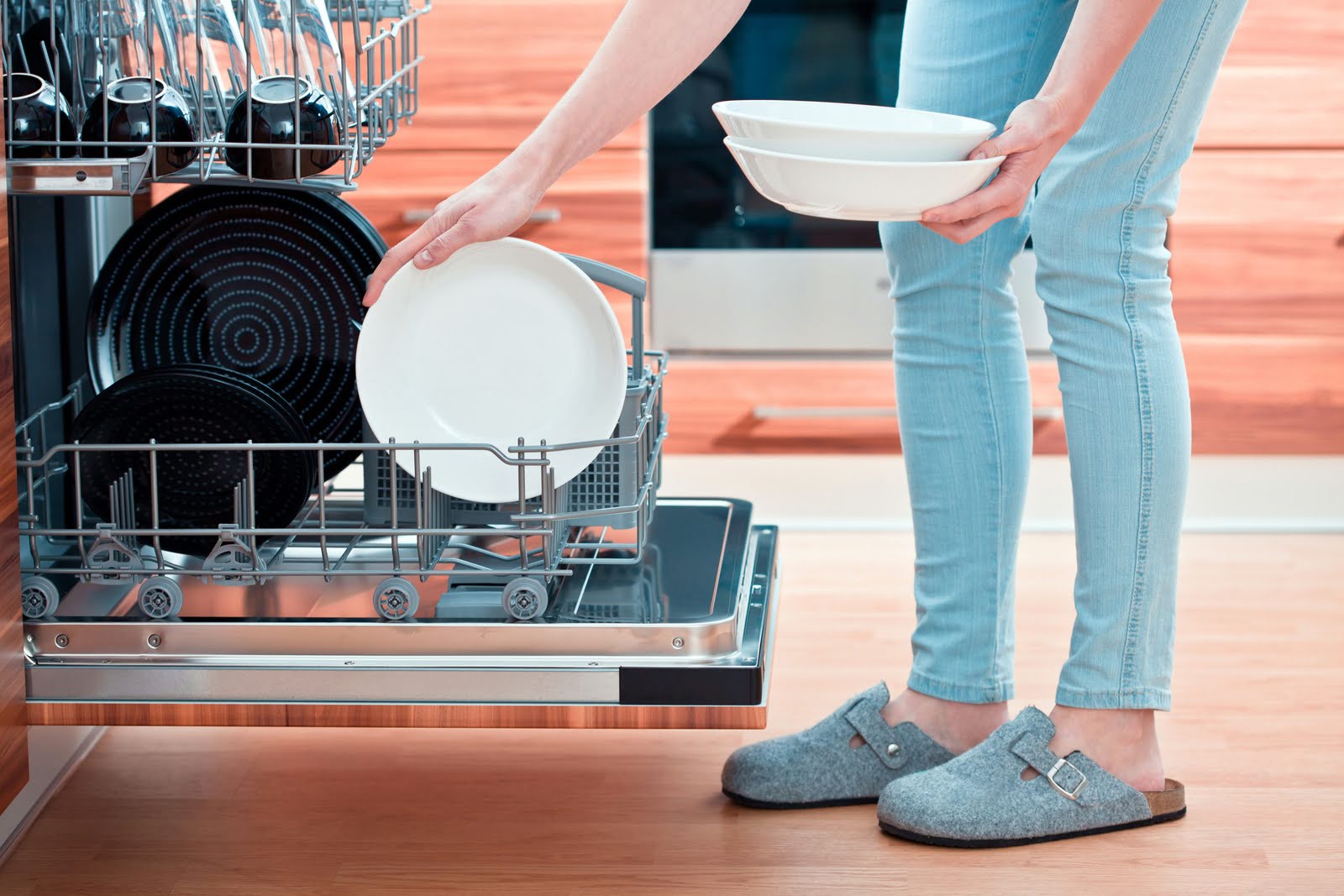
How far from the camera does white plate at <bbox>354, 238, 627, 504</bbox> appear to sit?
1.05 m

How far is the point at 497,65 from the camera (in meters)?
2.20

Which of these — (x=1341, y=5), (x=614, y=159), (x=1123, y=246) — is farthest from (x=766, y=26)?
(x=1123, y=246)

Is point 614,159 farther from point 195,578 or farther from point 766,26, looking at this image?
point 195,578

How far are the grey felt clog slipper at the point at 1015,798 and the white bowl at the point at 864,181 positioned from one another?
426 mm

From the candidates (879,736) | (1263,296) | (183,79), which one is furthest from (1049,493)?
(183,79)

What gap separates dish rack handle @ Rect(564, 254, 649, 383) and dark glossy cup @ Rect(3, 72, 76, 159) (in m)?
0.37

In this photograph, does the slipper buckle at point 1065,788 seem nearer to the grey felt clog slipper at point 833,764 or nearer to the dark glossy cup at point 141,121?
the grey felt clog slipper at point 833,764

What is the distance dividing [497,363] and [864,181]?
1.05 ft

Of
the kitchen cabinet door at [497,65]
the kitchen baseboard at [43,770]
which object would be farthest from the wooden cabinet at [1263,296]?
the kitchen baseboard at [43,770]

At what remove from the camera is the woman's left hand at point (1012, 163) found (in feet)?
3.02

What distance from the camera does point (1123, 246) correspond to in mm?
1043

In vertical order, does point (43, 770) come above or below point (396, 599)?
below

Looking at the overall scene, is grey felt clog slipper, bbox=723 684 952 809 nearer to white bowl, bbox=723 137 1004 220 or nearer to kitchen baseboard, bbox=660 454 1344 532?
white bowl, bbox=723 137 1004 220

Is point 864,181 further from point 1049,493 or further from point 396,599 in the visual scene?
point 1049,493
